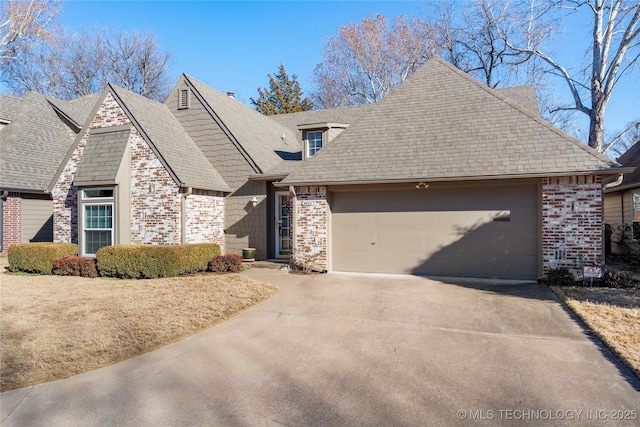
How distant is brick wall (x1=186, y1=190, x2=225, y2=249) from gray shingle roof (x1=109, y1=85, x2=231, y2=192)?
430 mm

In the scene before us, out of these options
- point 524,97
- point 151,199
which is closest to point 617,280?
point 524,97

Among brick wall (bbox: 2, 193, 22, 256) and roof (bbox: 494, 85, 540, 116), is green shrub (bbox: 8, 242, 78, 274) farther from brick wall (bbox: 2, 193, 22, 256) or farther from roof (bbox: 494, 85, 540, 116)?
roof (bbox: 494, 85, 540, 116)

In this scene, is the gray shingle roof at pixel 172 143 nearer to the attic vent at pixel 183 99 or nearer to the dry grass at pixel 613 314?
the attic vent at pixel 183 99

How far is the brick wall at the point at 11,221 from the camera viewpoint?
14122 mm

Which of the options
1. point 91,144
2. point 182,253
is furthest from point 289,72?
point 182,253

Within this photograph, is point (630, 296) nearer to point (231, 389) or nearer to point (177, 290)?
point (231, 389)

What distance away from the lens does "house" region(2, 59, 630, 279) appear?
915 cm

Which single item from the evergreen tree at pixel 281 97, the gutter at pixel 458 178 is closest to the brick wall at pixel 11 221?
the gutter at pixel 458 178

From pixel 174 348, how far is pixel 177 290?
3.56m

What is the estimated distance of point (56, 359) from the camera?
4.85 meters

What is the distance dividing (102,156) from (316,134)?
745cm

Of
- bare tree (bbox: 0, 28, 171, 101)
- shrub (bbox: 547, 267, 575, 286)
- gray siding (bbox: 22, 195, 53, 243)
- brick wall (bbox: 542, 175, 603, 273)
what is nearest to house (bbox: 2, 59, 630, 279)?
brick wall (bbox: 542, 175, 603, 273)

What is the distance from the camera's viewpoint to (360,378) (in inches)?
164

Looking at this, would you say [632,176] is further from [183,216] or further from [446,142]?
[183,216]
